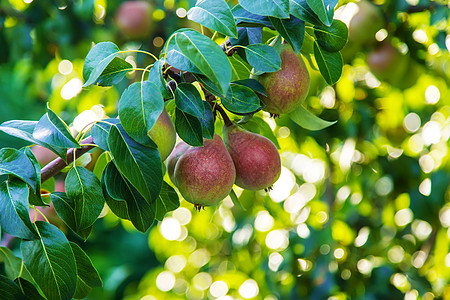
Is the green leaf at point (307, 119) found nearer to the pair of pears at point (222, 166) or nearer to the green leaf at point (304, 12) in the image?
the pair of pears at point (222, 166)

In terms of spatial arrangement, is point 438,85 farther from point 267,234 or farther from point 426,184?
point 267,234

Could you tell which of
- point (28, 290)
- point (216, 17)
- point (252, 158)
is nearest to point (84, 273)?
point (28, 290)

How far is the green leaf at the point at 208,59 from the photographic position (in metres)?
0.56

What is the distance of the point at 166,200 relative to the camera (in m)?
0.75

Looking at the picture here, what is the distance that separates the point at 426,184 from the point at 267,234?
62 centimetres

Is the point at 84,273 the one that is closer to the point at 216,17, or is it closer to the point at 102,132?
the point at 102,132

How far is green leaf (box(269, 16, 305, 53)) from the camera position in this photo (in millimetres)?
662

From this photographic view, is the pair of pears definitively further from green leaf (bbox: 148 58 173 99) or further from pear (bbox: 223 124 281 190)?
green leaf (bbox: 148 58 173 99)

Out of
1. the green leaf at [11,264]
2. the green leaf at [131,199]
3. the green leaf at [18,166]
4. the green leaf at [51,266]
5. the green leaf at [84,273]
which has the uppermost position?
the green leaf at [18,166]

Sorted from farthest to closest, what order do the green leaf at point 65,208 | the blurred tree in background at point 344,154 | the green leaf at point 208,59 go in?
the blurred tree in background at point 344,154 < the green leaf at point 65,208 < the green leaf at point 208,59

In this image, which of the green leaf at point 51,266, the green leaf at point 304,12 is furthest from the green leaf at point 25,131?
the green leaf at point 304,12

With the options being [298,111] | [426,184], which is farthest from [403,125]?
[298,111]

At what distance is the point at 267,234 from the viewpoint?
202cm

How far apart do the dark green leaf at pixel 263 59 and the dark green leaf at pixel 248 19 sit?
38 millimetres
